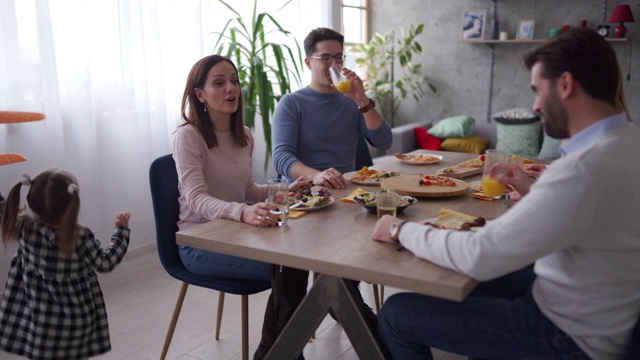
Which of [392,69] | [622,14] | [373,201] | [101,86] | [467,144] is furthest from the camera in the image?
[392,69]

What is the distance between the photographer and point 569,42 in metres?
1.21

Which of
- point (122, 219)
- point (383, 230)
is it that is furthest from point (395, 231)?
point (122, 219)

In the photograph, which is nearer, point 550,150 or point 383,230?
point 383,230

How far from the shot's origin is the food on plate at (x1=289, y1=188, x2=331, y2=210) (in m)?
1.76

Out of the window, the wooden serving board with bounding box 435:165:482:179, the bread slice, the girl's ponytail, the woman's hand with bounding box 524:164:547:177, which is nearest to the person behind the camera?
the girl's ponytail

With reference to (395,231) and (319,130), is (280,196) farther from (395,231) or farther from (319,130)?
(319,130)

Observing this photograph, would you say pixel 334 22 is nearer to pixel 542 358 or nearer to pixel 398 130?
pixel 398 130

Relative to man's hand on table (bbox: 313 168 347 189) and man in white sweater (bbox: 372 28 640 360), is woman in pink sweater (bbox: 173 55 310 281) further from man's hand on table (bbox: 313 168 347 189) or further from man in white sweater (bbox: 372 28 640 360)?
man in white sweater (bbox: 372 28 640 360)

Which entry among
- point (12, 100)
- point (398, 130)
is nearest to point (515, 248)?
point (12, 100)

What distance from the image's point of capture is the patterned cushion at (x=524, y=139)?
15.5 ft

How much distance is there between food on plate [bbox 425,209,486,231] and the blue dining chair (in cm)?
66

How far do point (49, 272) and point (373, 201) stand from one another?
3.08ft

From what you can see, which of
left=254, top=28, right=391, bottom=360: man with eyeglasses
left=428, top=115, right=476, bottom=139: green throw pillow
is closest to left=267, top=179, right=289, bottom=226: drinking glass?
left=254, top=28, right=391, bottom=360: man with eyeglasses

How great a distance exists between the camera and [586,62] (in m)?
1.19
